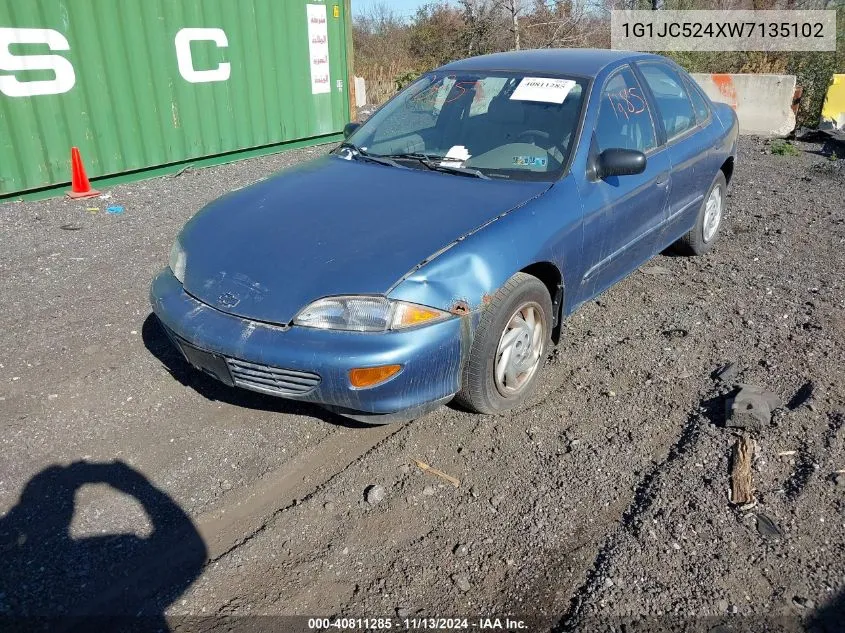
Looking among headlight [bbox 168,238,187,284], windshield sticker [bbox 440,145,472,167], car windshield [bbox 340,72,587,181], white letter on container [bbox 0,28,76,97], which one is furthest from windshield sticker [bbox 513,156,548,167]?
white letter on container [bbox 0,28,76,97]

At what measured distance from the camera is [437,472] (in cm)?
313

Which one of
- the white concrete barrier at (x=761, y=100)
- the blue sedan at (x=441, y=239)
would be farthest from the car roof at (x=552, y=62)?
the white concrete barrier at (x=761, y=100)

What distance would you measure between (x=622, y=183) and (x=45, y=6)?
21.7ft

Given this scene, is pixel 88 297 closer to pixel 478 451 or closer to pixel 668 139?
pixel 478 451

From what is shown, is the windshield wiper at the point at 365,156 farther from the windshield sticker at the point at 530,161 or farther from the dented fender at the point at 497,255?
the dented fender at the point at 497,255

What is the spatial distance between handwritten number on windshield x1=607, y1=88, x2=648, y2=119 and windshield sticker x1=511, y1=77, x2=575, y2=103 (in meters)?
0.31

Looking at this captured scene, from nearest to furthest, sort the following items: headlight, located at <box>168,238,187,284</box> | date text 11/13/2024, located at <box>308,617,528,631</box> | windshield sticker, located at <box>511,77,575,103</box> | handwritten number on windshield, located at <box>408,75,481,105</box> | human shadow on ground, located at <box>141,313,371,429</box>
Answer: date text 11/13/2024, located at <box>308,617,528,631</box>, headlight, located at <box>168,238,187,284</box>, human shadow on ground, located at <box>141,313,371,429</box>, windshield sticker, located at <box>511,77,575,103</box>, handwritten number on windshield, located at <box>408,75,481,105</box>

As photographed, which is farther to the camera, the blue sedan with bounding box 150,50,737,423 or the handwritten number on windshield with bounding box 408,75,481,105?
the handwritten number on windshield with bounding box 408,75,481,105

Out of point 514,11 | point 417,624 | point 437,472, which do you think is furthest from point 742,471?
point 514,11

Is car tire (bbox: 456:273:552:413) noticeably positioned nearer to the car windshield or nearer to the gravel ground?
the gravel ground

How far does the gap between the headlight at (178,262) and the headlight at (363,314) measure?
85 cm

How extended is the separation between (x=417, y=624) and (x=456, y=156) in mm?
2546

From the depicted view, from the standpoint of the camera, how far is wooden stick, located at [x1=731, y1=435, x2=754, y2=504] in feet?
9.46

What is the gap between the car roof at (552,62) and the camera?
4184mm
